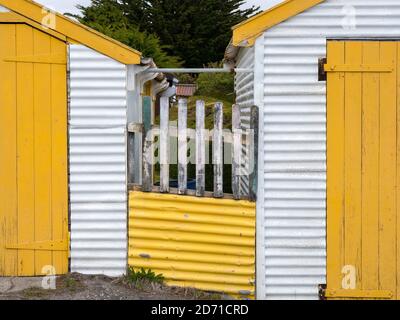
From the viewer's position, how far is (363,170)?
6.98 metres

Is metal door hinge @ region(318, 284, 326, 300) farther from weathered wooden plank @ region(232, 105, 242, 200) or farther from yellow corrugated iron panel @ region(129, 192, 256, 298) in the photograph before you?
weathered wooden plank @ region(232, 105, 242, 200)

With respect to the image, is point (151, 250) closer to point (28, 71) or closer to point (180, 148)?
point (180, 148)

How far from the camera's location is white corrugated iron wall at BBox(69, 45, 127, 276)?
7109 millimetres

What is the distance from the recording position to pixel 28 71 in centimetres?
709

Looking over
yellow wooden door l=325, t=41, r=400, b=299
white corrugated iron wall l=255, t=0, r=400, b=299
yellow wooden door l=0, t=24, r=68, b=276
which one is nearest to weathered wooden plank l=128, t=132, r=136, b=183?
yellow wooden door l=0, t=24, r=68, b=276

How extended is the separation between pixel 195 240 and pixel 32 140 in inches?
79.7

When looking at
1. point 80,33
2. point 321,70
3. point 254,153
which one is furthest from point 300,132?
point 80,33

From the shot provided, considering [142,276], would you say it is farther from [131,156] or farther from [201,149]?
[201,149]

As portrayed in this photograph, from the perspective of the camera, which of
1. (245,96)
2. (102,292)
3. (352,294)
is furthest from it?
(245,96)

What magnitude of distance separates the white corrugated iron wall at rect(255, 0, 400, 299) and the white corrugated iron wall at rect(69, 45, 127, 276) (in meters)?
1.52

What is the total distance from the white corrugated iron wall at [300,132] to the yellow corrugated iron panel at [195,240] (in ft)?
0.76

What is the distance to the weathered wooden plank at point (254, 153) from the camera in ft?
22.9

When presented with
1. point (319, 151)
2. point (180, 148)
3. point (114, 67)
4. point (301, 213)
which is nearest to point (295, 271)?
point (301, 213)

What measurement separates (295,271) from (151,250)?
1.54m
